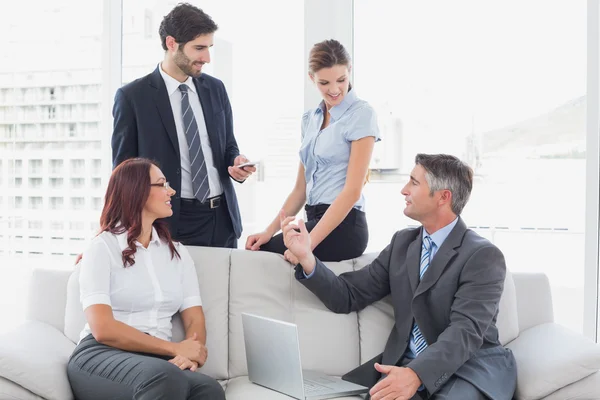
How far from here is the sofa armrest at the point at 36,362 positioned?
230 cm

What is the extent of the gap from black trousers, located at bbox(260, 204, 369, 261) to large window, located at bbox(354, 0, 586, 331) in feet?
3.01

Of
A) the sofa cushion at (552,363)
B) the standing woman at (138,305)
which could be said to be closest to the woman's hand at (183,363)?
the standing woman at (138,305)

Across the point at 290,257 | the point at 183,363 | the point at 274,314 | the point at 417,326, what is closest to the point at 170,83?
the point at 290,257

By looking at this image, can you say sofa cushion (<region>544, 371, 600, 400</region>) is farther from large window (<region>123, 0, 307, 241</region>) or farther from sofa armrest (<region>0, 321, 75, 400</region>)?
large window (<region>123, 0, 307, 241</region>)

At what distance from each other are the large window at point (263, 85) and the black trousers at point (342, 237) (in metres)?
0.95

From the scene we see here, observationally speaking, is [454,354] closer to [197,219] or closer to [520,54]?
[197,219]

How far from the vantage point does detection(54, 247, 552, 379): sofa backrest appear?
2.75 meters

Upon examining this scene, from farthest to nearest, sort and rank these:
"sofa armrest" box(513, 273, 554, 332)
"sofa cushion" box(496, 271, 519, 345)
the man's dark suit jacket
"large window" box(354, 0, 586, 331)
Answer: "large window" box(354, 0, 586, 331), the man's dark suit jacket, "sofa armrest" box(513, 273, 554, 332), "sofa cushion" box(496, 271, 519, 345)

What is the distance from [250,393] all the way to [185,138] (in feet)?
3.75

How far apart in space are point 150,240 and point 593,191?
2.24m

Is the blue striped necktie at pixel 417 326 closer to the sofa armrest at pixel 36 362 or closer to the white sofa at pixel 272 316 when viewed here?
the white sofa at pixel 272 316

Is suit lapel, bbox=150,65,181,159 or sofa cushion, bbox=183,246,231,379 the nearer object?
sofa cushion, bbox=183,246,231,379

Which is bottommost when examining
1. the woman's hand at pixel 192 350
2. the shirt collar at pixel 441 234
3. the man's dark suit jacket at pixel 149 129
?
the woman's hand at pixel 192 350

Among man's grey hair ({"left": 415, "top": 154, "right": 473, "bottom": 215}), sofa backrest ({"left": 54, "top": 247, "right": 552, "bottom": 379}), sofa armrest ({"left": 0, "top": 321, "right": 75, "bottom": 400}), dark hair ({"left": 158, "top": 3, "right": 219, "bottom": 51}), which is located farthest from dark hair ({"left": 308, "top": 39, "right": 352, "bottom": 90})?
sofa armrest ({"left": 0, "top": 321, "right": 75, "bottom": 400})
